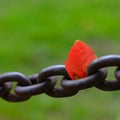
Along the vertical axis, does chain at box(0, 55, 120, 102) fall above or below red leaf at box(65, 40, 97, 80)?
below

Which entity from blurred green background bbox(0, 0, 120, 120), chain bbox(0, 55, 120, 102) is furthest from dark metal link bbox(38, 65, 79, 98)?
blurred green background bbox(0, 0, 120, 120)

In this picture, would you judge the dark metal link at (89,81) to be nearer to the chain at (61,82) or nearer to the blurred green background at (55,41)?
the chain at (61,82)

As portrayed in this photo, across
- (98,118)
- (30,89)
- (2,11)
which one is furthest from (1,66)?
(30,89)

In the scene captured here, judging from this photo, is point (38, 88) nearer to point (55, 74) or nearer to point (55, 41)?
point (55, 74)

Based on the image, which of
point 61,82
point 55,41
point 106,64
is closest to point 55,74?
point 61,82

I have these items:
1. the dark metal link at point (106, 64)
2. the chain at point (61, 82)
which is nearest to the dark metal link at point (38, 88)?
the chain at point (61, 82)

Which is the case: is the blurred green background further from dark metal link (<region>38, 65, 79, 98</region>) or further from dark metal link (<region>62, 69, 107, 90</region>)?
dark metal link (<region>62, 69, 107, 90</region>)
